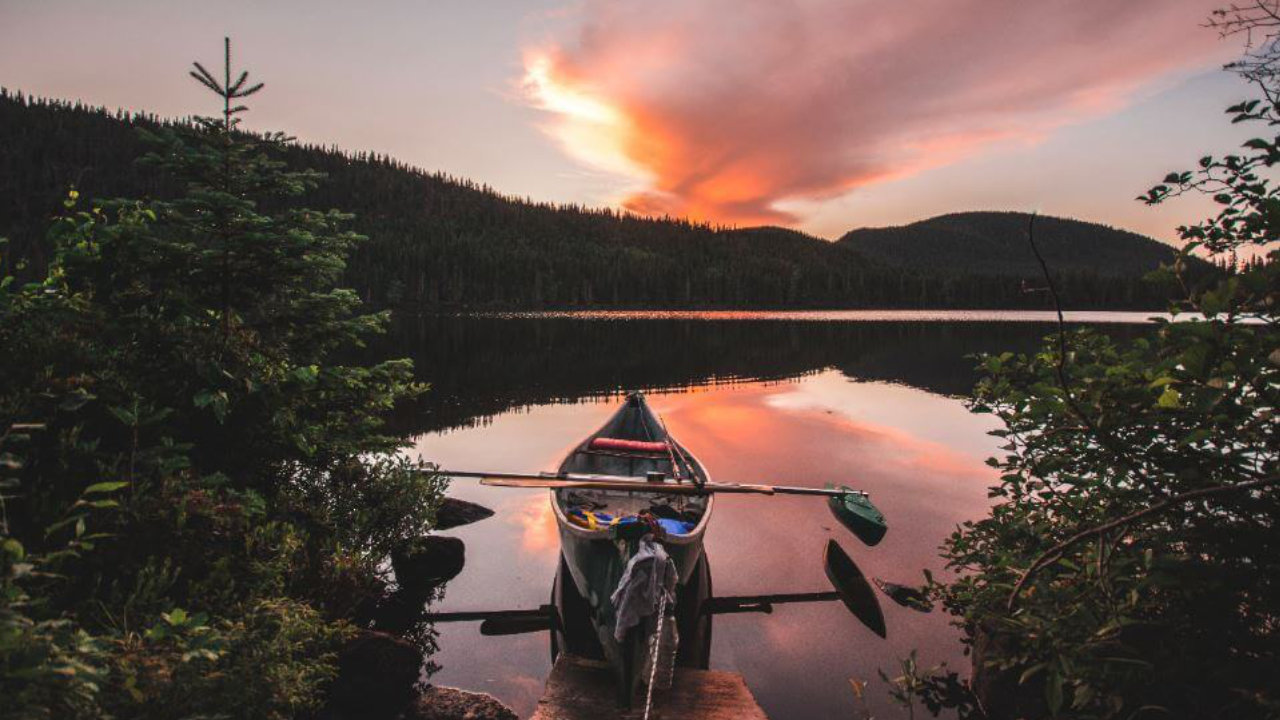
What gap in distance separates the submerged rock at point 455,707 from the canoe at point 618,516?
1.90m

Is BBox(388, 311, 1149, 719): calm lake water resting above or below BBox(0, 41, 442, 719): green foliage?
below

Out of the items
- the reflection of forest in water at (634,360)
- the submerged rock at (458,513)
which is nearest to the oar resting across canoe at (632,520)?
the submerged rock at (458,513)

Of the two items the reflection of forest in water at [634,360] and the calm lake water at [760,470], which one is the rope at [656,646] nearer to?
the calm lake water at [760,470]

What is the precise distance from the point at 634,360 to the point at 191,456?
2046 inches

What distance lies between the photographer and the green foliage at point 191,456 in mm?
4820

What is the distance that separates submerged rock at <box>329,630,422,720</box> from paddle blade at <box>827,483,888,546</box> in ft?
36.5

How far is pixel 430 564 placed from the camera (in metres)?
14.4

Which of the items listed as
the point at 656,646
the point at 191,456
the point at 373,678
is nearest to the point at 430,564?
the point at 373,678

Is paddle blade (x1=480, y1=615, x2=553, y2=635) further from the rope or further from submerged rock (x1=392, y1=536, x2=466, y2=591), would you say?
the rope

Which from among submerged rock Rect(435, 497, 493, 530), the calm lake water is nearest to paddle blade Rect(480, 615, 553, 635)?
the calm lake water

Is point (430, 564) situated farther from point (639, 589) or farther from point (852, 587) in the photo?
point (852, 587)

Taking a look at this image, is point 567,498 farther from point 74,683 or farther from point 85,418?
point 74,683

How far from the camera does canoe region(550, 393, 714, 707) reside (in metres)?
8.91

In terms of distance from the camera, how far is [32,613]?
5184 mm
